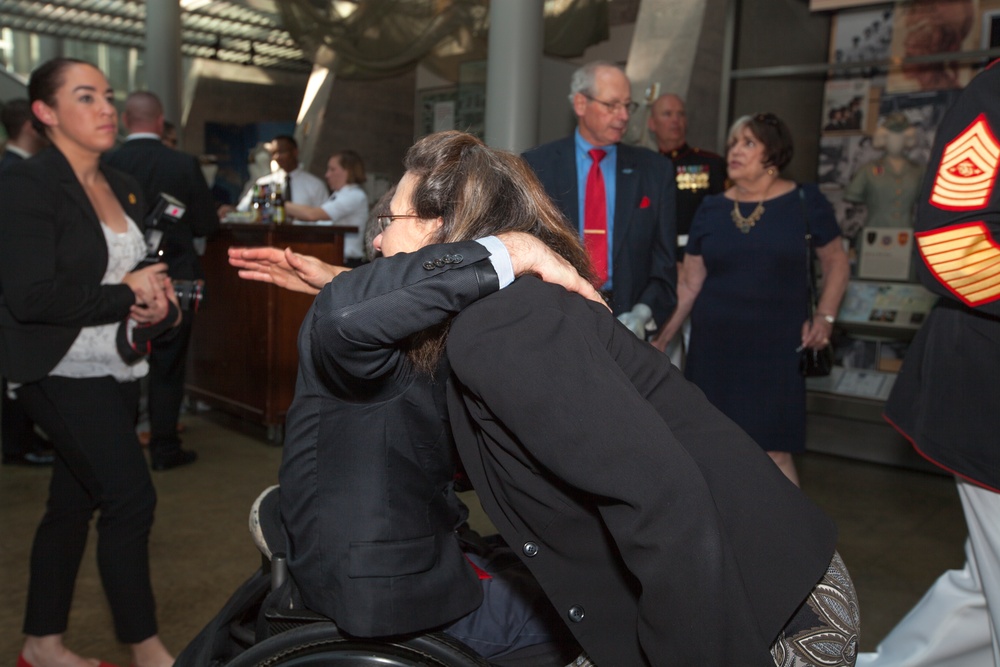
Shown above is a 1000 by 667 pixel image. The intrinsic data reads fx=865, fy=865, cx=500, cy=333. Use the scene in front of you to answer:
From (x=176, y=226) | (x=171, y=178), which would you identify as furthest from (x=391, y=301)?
(x=171, y=178)

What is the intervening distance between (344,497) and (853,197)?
472 centimetres

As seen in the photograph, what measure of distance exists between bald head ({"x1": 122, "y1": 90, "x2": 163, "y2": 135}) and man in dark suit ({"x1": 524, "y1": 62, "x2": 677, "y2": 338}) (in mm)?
2160

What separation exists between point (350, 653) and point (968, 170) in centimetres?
160

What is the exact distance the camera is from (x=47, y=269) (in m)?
2.11

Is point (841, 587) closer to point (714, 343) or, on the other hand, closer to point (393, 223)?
point (393, 223)

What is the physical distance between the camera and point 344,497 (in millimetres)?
1240

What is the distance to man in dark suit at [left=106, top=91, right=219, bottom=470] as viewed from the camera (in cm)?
414

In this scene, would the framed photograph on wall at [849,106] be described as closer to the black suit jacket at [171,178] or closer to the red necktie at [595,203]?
the red necktie at [595,203]

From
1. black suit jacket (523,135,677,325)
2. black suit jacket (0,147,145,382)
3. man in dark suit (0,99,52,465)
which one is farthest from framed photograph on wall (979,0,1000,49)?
man in dark suit (0,99,52,465)

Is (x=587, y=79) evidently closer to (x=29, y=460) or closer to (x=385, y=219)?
(x=385, y=219)

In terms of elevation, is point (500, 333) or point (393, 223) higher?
point (393, 223)

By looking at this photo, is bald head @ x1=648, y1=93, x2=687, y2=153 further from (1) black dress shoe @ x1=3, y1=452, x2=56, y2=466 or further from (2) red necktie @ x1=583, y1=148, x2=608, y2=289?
(1) black dress shoe @ x1=3, y1=452, x2=56, y2=466

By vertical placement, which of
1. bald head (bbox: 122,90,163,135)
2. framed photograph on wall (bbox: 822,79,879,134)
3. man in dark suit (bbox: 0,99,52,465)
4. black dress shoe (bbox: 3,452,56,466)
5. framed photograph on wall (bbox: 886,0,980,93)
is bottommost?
black dress shoe (bbox: 3,452,56,466)

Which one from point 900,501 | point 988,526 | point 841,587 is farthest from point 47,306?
point 900,501
